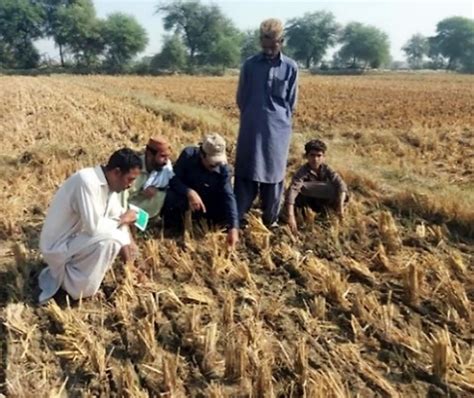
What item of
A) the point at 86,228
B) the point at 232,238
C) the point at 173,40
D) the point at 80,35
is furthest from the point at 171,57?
the point at 86,228

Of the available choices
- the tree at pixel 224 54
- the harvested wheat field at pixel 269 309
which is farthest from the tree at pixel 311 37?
the harvested wheat field at pixel 269 309

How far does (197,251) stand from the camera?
462cm

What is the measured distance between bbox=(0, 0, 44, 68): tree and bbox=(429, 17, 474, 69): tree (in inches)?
2585

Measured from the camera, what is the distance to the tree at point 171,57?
61969 millimetres

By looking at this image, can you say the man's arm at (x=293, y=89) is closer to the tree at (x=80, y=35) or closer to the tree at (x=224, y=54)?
the tree at (x=80, y=35)

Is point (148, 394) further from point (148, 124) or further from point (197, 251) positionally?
point (148, 124)

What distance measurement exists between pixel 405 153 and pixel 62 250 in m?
7.39

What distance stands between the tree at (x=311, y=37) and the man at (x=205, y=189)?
75399 mm

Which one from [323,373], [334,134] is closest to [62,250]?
[323,373]

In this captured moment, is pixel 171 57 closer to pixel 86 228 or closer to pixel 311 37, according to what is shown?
pixel 311 37

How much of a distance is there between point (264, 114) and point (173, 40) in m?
61.9

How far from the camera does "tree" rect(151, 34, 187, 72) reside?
62.0 m

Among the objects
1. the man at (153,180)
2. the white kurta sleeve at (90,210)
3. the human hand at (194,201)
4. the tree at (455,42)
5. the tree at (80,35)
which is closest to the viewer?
the white kurta sleeve at (90,210)

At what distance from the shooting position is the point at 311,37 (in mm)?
77250
